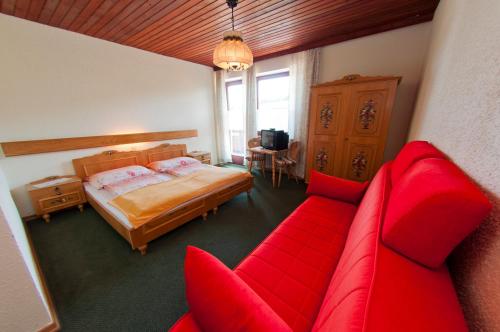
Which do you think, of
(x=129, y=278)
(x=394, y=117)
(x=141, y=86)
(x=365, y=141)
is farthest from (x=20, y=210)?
(x=394, y=117)

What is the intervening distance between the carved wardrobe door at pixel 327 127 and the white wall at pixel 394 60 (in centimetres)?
67

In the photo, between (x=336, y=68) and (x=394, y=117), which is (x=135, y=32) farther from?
(x=394, y=117)

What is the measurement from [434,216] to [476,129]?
51cm

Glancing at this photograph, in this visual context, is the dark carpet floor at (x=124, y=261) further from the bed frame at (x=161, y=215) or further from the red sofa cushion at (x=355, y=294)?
the red sofa cushion at (x=355, y=294)

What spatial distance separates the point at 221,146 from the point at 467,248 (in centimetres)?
479

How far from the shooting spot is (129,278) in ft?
5.09

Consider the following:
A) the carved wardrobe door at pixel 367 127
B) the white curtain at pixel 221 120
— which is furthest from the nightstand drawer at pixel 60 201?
the carved wardrobe door at pixel 367 127

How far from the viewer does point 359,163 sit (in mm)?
2695

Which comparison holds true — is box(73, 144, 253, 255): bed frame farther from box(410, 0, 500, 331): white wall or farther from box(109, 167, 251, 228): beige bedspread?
box(410, 0, 500, 331): white wall

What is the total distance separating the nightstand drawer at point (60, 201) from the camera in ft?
7.59

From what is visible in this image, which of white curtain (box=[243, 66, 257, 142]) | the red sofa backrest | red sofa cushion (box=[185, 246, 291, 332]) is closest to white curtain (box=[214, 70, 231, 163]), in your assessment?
white curtain (box=[243, 66, 257, 142])

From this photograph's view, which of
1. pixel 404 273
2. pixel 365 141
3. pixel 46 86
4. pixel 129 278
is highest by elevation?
pixel 46 86

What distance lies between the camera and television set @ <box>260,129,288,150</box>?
3555 millimetres

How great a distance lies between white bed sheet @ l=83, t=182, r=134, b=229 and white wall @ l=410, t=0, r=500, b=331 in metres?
2.17
